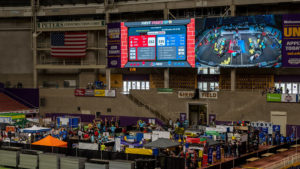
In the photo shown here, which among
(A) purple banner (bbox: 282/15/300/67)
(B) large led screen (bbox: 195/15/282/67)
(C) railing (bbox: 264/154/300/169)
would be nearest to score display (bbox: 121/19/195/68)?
(B) large led screen (bbox: 195/15/282/67)

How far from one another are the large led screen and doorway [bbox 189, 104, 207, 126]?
4788 mm

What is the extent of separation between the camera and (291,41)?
44344mm

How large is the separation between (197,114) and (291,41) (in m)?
12.9

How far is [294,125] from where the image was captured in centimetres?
4369

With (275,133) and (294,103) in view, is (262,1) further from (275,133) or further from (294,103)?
(275,133)

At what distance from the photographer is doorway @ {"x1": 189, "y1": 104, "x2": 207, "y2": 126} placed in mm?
48938

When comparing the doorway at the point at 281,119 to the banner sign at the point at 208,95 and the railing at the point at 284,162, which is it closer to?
the banner sign at the point at 208,95

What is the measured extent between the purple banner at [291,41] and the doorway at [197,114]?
10.3m

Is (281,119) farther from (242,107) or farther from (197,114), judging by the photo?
(197,114)

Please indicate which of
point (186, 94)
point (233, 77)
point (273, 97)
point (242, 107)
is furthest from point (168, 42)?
point (273, 97)

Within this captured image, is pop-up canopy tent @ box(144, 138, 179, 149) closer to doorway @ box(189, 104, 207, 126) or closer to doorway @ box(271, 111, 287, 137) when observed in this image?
doorway @ box(271, 111, 287, 137)

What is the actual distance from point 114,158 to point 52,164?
3.74m

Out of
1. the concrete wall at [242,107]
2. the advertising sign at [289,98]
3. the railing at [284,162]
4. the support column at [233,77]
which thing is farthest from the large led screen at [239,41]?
the railing at [284,162]

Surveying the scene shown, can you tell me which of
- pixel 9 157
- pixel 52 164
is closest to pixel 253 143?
pixel 52 164
